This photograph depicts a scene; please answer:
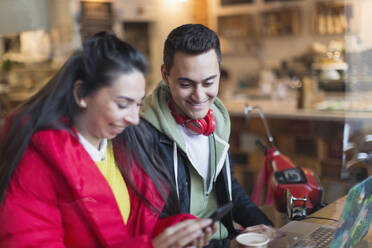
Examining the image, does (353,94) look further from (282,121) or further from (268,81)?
(268,81)

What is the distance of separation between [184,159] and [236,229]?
14.8 inches

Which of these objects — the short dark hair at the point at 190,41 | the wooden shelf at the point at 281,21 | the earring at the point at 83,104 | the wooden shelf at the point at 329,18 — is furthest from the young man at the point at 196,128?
the wooden shelf at the point at 281,21

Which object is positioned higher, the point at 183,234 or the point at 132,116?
the point at 132,116

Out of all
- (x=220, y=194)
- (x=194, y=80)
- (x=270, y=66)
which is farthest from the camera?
(x=270, y=66)

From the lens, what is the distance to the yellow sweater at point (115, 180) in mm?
1276

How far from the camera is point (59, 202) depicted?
114 centimetres

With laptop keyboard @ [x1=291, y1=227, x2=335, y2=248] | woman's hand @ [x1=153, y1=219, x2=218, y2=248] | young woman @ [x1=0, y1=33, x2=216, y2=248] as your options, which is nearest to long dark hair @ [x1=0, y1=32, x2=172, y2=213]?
young woman @ [x1=0, y1=33, x2=216, y2=248]

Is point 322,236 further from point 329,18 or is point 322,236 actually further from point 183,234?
point 329,18

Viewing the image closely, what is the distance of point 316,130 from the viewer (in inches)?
161

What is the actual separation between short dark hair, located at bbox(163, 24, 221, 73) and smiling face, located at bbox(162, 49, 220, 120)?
2 centimetres

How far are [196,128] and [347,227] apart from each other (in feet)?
2.21

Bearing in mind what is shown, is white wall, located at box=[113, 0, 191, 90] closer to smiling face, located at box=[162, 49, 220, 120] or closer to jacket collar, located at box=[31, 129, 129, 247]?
smiling face, located at box=[162, 49, 220, 120]

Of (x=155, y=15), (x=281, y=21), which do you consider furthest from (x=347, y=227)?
(x=155, y=15)

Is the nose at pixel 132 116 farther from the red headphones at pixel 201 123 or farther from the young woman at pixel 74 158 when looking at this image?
the red headphones at pixel 201 123
